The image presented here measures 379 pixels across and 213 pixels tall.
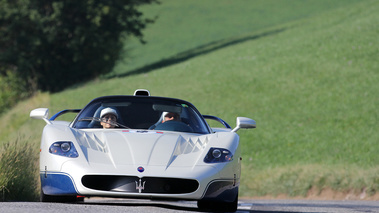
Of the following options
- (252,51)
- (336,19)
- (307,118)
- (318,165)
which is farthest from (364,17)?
(318,165)

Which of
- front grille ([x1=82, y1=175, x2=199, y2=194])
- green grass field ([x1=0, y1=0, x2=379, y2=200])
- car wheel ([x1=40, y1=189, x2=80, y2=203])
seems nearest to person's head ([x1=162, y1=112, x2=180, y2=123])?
car wheel ([x1=40, y1=189, x2=80, y2=203])

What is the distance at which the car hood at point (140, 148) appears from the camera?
713 cm

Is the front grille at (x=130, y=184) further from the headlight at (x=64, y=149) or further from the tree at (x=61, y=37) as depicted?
the tree at (x=61, y=37)

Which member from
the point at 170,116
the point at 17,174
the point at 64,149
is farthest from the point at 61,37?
the point at 64,149

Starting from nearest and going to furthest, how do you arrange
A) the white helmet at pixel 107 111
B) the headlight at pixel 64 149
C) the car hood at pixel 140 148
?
the car hood at pixel 140 148, the headlight at pixel 64 149, the white helmet at pixel 107 111

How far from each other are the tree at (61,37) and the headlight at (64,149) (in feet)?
116

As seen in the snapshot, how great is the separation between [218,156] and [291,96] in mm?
22480

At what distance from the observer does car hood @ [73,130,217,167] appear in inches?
281

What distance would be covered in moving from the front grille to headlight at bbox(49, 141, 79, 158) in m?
0.35

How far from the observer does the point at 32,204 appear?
754 centimetres

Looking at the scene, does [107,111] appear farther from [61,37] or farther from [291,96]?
[61,37]

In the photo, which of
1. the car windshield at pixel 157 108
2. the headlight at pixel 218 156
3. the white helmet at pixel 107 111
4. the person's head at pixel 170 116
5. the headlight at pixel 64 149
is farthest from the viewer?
the person's head at pixel 170 116

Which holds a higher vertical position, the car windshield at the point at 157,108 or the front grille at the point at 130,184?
the car windshield at the point at 157,108

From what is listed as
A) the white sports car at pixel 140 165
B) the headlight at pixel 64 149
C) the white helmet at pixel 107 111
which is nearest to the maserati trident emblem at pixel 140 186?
the white sports car at pixel 140 165
